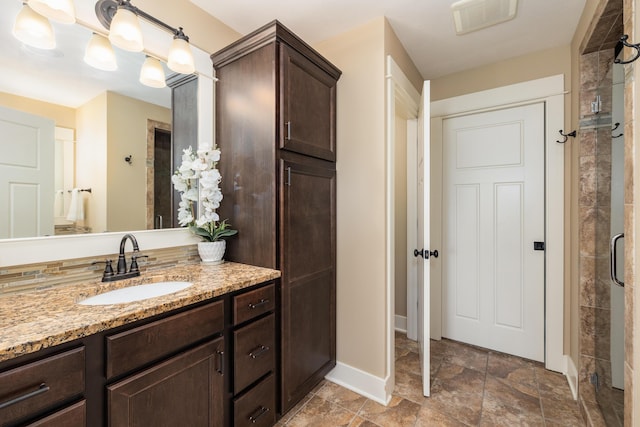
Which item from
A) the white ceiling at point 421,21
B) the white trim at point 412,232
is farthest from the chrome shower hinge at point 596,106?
the white trim at point 412,232

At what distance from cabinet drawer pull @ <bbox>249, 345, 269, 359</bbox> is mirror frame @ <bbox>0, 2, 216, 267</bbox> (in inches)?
29.7

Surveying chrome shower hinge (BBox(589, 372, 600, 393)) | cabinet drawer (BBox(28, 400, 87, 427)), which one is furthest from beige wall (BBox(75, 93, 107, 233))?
chrome shower hinge (BBox(589, 372, 600, 393))

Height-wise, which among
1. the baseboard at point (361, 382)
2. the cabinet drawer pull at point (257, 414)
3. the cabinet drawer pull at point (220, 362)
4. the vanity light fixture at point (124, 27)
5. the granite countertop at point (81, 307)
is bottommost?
the baseboard at point (361, 382)

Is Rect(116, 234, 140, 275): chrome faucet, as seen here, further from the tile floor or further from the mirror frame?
the tile floor

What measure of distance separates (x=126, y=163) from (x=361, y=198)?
4.50 ft

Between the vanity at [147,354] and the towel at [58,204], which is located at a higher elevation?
the towel at [58,204]

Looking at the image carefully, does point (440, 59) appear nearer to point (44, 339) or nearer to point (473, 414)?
point (473, 414)

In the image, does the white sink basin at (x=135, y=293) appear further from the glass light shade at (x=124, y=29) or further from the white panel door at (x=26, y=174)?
the glass light shade at (x=124, y=29)

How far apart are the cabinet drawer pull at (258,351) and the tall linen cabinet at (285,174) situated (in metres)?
0.13

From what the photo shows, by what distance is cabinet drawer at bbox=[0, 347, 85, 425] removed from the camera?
2.25 feet

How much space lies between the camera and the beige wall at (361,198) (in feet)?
5.85

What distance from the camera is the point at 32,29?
1.11 m

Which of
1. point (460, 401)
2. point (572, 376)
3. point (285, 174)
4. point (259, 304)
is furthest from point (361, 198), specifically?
point (572, 376)

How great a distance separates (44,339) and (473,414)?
2.07 metres
